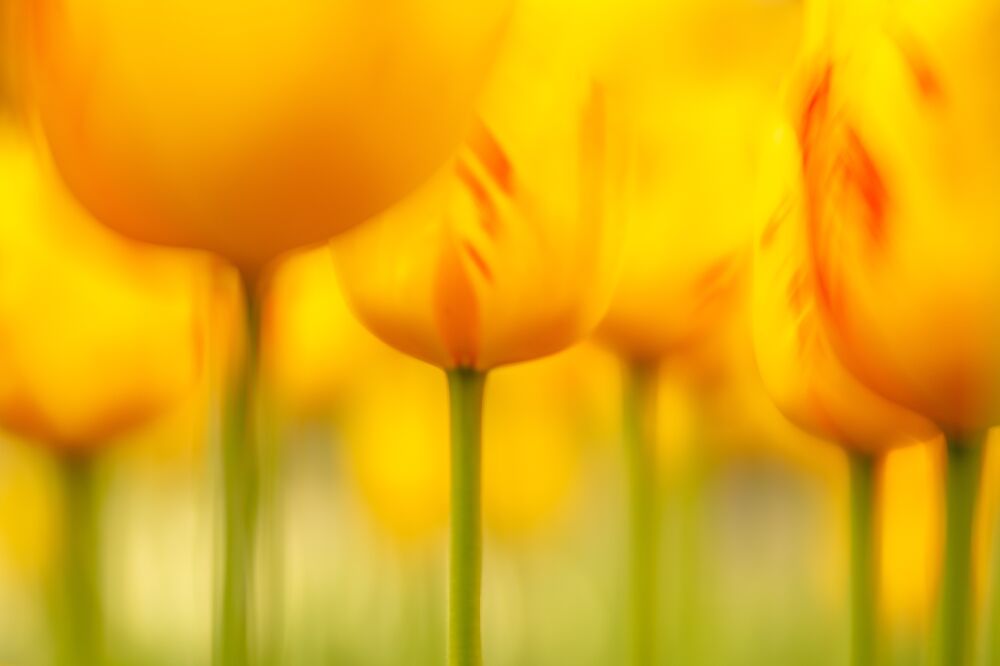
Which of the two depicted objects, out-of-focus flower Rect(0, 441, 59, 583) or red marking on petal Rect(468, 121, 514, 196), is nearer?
red marking on petal Rect(468, 121, 514, 196)

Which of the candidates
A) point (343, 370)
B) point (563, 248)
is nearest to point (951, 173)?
point (563, 248)

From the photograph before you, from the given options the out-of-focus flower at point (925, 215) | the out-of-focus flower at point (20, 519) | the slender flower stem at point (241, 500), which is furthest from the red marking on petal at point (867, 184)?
the out-of-focus flower at point (20, 519)

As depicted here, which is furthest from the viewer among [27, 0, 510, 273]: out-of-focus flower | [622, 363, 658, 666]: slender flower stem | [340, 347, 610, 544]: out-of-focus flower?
[340, 347, 610, 544]: out-of-focus flower

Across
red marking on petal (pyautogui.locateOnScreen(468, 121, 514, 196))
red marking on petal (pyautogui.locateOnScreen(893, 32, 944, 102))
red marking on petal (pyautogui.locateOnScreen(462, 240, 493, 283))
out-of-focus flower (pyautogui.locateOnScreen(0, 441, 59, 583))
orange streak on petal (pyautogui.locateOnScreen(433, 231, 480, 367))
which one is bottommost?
out-of-focus flower (pyautogui.locateOnScreen(0, 441, 59, 583))

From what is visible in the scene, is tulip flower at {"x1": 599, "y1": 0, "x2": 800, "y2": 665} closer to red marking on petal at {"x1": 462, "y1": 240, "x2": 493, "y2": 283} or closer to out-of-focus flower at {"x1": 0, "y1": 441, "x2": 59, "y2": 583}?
red marking on petal at {"x1": 462, "y1": 240, "x2": 493, "y2": 283}

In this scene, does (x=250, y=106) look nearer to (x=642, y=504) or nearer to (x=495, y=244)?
(x=495, y=244)

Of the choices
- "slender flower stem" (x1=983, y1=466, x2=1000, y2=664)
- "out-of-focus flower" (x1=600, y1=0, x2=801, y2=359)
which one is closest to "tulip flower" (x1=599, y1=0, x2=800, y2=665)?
"out-of-focus flower" (x1=600, y1=0, x2=801, y2=359)

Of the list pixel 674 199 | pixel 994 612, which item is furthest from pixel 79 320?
pixel 994 612
